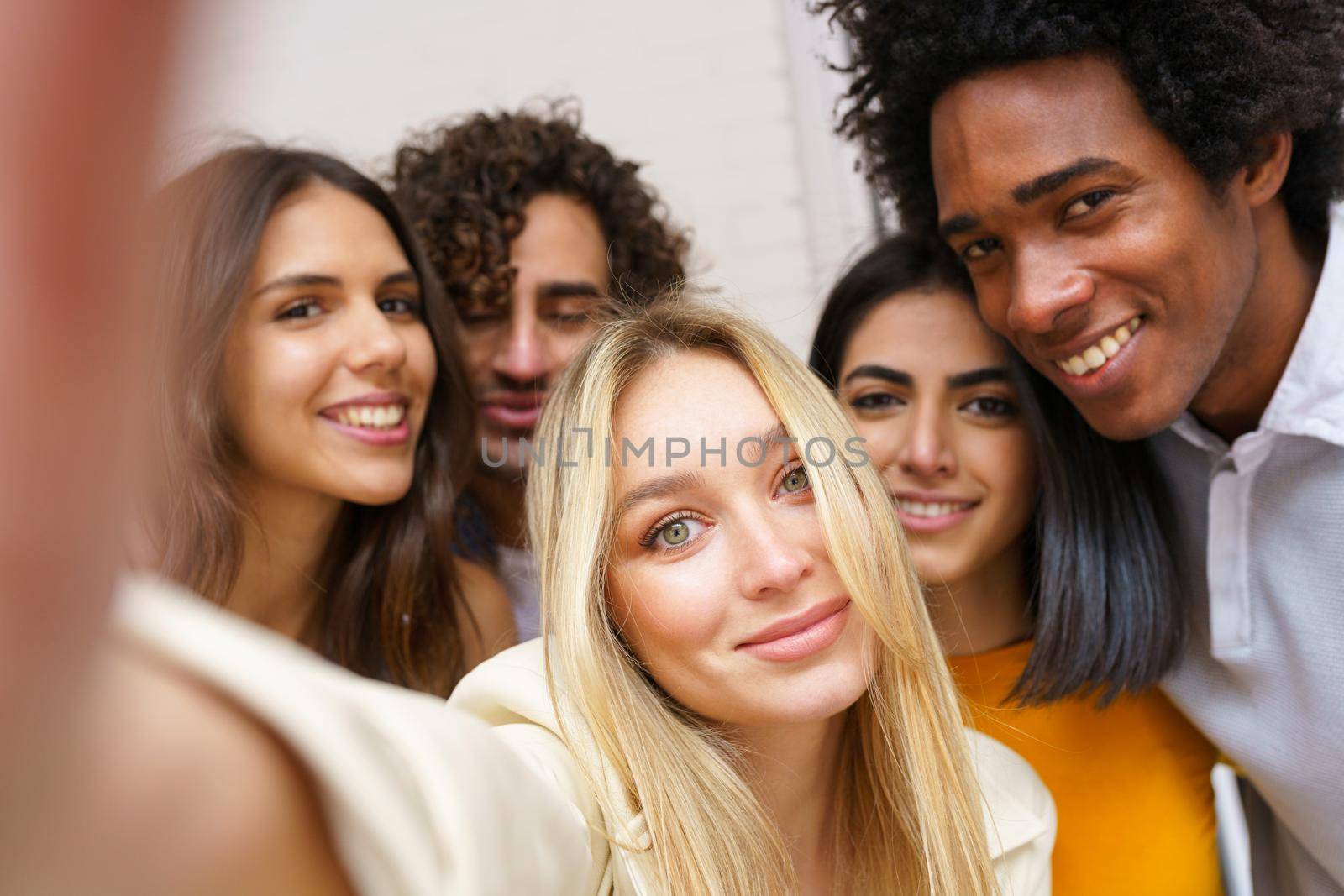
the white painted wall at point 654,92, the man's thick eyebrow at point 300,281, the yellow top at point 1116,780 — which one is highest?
the white painted wall at point 654,92

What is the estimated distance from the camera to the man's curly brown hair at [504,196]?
247 cm

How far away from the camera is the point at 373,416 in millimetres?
2012

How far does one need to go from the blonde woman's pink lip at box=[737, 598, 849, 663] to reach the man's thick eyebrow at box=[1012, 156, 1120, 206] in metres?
0.74

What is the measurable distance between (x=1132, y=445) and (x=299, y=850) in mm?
1803

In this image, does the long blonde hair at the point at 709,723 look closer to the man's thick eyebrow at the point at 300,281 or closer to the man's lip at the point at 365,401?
the man's lip at the point at 365,401

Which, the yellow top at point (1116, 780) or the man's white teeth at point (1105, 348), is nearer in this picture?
the man's white teeth at point (1105, 348)

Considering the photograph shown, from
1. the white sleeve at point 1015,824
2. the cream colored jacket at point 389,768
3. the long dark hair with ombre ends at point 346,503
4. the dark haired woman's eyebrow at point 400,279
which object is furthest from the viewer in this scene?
the dark haired woman's eyebrow at point 400,279

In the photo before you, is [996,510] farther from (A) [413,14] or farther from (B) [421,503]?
(A) [413,14]

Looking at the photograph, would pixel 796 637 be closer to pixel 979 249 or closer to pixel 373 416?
pixel 979 249

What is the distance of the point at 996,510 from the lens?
6.36 ft

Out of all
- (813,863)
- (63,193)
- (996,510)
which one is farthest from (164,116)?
(996,510)

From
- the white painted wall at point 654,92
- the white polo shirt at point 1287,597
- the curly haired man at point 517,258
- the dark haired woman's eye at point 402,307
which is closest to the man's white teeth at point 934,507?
the white polo shirt at point 1287,597

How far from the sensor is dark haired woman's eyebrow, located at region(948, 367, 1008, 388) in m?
1.93

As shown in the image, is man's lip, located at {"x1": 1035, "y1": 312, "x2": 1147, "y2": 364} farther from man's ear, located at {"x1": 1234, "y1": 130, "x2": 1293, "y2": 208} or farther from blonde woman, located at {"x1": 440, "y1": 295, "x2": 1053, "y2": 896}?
blonde woman, located at {"x1": 440, "y1": 295, "x2": 1053, "y2": 896}
